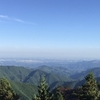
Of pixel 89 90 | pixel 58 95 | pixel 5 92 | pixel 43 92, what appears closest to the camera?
pixel 43 92

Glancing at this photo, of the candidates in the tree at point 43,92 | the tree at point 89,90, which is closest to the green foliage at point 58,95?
the tree at point 89,90

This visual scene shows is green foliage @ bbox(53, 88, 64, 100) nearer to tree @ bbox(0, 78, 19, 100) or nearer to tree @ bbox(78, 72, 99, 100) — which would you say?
tree @ bbox(78, 72, 99, 100)

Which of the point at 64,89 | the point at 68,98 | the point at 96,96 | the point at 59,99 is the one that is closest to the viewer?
the point at 96,96

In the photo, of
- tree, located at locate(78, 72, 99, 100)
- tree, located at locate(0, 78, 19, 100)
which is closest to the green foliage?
tree, located at locate(78, 72, 99, 100)

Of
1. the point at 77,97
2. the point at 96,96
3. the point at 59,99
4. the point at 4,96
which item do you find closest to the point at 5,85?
the point at 4,96

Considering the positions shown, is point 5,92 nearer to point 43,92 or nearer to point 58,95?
point 58,95

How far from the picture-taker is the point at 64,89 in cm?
5291

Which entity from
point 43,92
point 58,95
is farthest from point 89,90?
point 58,95

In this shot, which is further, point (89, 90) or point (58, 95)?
point (58, 95)

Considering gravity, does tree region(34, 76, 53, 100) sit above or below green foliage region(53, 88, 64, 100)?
above

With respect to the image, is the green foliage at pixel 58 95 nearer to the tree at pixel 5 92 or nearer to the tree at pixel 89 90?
the tree at pixel 89 90

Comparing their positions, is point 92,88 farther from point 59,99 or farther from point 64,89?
point 64,89

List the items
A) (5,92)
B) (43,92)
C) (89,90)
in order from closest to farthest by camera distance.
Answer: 1. (43,92)
2. (89,90)
3. (5,92)

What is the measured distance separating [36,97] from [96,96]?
988 cm
